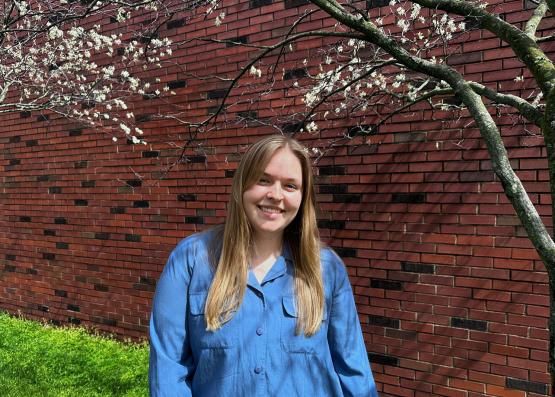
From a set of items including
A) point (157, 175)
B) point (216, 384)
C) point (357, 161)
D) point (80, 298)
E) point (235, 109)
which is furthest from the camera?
point (80, 298)

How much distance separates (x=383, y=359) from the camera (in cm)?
402

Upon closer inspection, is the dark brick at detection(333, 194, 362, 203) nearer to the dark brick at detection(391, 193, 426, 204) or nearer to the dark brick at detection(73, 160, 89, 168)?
the dark brick at detection(391, 193, 426, 204)

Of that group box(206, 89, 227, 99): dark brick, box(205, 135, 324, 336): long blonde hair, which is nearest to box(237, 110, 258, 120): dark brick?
box(206, 89, 227, 99): dark brick

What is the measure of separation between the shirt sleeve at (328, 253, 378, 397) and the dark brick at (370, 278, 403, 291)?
214 cm

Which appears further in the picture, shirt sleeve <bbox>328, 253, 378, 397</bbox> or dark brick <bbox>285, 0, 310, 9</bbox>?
dark brick <bbox>285, 0, 310, 9</bbox>

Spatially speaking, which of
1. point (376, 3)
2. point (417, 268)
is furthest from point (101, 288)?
point (376, 3)

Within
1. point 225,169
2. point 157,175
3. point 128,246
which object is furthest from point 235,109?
point 128,246

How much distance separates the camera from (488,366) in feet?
11.6

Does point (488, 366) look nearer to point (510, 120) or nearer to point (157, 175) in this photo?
point (510, 120)

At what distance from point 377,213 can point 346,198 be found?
0.30 metres

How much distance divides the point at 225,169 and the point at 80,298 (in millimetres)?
2675

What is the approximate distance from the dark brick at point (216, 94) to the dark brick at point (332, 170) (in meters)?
1.23

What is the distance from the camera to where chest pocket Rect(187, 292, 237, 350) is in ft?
5.47

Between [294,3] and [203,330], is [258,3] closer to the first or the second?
[294,3]
